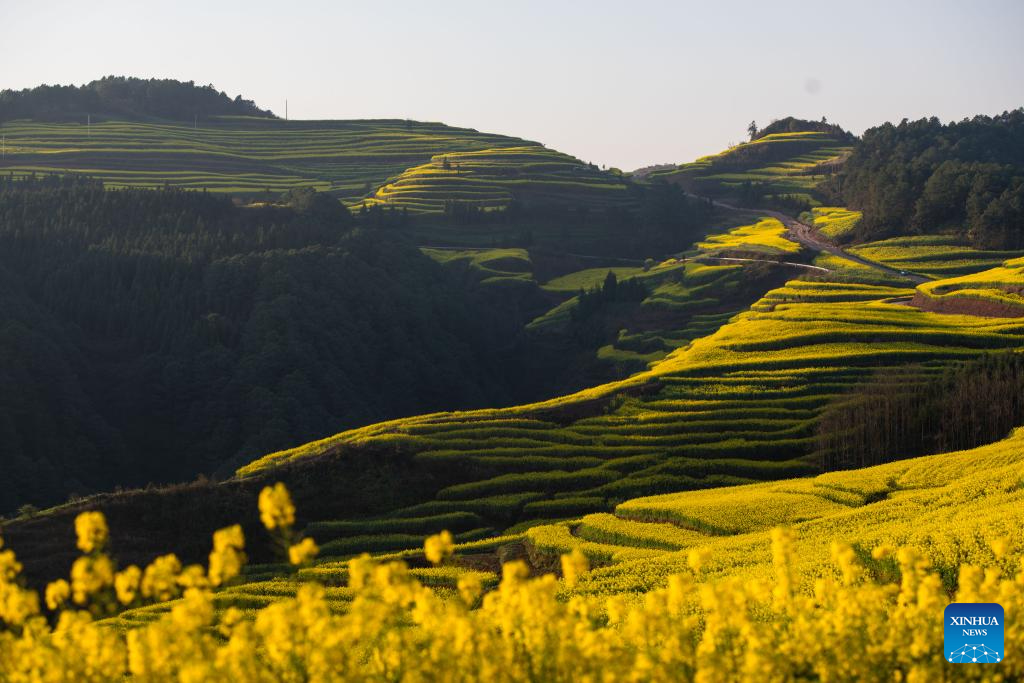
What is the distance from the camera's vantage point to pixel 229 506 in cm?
5034

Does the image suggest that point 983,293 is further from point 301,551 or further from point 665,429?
point 301,551

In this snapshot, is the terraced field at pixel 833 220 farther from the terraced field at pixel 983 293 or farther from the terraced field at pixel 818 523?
the terraced field at pixel 818 523

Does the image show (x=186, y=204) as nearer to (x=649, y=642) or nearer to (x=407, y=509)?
(x=407, y=509)

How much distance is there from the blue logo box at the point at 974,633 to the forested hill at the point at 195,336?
7321 cm

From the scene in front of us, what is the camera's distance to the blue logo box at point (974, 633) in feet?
56.2

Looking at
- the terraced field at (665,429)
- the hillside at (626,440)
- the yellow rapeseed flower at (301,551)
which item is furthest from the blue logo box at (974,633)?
the terraced field at (665,429)

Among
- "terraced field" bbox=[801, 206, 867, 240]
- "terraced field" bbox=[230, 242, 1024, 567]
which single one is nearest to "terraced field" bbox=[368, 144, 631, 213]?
"terraced field" bbox=[801, 206, 867, 240]

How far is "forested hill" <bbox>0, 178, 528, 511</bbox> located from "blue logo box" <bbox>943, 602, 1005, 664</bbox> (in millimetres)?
73215

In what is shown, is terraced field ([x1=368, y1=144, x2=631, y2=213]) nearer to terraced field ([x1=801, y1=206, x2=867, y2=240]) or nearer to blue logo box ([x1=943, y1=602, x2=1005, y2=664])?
terraced field ([x1=801, y1=206, x2=867, y2=240])

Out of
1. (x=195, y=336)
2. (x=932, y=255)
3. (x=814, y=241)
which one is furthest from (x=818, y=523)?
(x=814, y=241)

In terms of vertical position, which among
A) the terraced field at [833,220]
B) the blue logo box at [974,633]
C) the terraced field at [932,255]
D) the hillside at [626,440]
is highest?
the terraced field at [833,220]

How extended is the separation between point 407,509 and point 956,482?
24.4 m

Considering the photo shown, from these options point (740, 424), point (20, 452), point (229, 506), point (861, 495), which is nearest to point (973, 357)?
point (740, 424)

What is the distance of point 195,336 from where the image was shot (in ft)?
337
